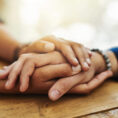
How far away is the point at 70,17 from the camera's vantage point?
1.62 metres

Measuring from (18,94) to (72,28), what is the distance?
3.42 ft

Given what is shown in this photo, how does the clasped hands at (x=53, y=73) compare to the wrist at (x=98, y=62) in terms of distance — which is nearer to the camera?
the clasped hands at (x=53, y=73)

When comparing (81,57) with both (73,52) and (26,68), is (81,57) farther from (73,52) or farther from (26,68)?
(26,68)

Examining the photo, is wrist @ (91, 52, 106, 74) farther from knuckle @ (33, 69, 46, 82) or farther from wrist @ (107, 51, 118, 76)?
knuckle @ (33, 69, 46, 82)

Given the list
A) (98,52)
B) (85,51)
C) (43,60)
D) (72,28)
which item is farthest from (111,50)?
(72,28)

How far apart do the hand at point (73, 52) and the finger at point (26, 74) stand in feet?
0.41

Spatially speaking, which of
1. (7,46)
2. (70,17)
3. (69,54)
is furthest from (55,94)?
(70,17)

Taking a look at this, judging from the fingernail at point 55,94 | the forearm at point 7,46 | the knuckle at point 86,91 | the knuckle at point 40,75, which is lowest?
the forearm at point 7,46

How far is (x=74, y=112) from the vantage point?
0.39 metres

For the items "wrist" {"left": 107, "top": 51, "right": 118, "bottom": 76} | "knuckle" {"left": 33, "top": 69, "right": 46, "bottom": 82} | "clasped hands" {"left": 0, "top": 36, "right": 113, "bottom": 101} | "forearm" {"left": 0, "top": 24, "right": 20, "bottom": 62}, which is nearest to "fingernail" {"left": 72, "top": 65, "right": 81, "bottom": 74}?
"clasped hands" {"left": 0, "top": 36, "right": 113, "bottom": 101}

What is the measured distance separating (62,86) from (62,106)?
0.06 m

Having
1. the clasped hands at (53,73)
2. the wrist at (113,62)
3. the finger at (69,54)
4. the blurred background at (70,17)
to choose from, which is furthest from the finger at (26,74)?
the blurred background at (70,17)

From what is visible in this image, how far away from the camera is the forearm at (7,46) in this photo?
2.61ft

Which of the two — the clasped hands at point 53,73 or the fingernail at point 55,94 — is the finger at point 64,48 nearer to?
the clasped hands at point 53,73
